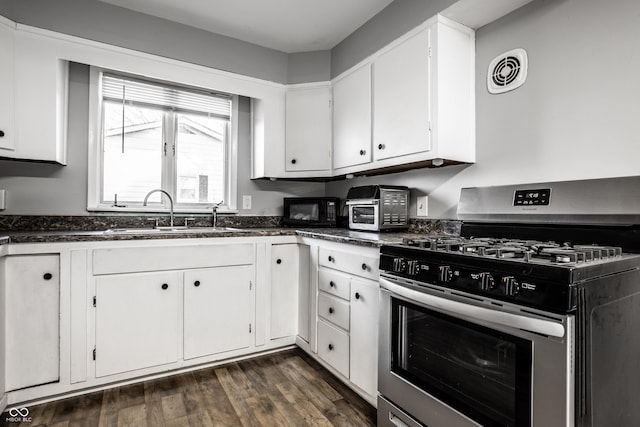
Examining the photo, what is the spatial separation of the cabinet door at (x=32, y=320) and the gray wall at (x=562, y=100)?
7.57ft

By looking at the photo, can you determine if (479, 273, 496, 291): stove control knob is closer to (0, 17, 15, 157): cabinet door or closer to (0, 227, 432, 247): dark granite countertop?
(0, 227, 432, 247): dark granite countertop

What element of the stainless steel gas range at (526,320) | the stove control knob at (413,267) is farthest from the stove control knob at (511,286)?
the stove control knob at (413,267)

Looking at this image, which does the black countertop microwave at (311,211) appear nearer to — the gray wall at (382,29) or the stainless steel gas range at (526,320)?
the gray wall at (382,29)

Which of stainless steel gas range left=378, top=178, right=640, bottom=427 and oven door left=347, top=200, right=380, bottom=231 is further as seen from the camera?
oven door left=347, top=200, right=380, bottom=231

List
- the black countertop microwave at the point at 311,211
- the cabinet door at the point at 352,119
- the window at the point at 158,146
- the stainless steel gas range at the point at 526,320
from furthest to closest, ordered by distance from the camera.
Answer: the black countertop microwave at the point at 311,211, the window at the point at 158,146, the cabinet door at the point at 352,119, the stainless steel gas range at the point at 526,320

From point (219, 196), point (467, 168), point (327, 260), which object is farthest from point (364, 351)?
point (219, 196)

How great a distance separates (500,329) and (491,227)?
82 cm

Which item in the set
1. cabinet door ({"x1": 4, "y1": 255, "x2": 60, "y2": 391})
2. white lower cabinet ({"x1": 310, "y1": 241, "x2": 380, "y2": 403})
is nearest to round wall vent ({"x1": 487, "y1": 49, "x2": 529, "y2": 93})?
white lower cabinet ({"x1": 310, "y1": 241, "x2": 380, "y2": 403})

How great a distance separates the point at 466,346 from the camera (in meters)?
1.21

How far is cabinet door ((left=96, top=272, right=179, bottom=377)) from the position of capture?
1.92m

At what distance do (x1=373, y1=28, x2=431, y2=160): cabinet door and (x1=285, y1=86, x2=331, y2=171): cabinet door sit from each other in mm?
596

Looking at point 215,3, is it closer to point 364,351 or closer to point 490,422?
point 364,351

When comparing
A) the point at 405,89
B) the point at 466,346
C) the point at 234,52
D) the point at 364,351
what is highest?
the point at 234,52

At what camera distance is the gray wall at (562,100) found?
4.69 feet
